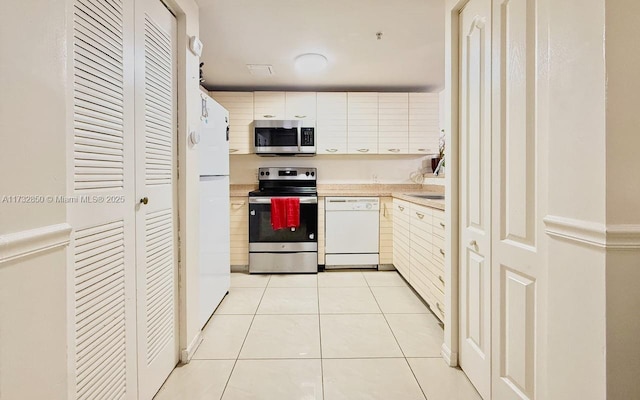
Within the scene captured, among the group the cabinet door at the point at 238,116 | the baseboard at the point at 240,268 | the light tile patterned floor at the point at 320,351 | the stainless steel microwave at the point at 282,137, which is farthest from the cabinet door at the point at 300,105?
the light tile patterned floor at the point at 320,351

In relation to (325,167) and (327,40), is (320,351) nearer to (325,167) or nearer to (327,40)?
(327,40)

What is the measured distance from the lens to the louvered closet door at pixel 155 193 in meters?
1.35

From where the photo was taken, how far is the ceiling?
2.08 m

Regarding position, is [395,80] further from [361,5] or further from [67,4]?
[67,4]

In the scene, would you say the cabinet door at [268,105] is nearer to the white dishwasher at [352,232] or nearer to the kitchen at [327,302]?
the kitchen at [327,302]

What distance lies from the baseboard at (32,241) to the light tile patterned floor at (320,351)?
1045mm

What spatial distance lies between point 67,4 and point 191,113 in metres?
0.91

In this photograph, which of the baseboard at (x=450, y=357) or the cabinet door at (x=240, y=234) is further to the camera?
the cabinet door at (x=240, y=234)

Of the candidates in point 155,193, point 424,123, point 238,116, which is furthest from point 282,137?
point 155,193

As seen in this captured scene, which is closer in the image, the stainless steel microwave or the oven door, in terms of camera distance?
the oven door

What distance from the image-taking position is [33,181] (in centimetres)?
76

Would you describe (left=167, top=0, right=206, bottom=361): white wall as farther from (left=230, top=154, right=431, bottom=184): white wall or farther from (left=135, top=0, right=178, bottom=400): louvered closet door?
(left=230, top=154, right=431, bottom=184): white wall

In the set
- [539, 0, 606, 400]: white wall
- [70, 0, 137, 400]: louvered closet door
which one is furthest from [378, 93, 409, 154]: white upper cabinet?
[70, 0, 137, 400]: louvered closet door

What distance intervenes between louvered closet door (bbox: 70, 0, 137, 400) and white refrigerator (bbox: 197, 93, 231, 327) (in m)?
0.79
